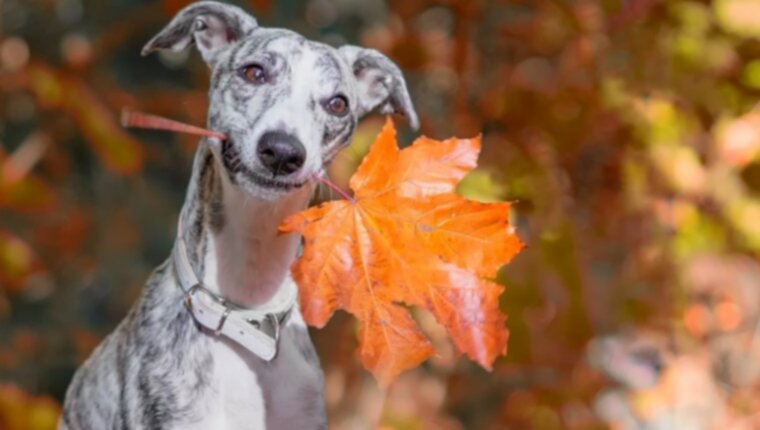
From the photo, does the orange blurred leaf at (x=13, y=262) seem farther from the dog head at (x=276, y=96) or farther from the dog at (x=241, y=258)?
the dog head at (x=276, y=96)

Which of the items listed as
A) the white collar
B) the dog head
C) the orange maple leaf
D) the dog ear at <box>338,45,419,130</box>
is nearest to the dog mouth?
the dog head

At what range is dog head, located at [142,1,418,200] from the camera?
2.48 metres

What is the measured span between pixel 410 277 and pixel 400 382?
454 cm

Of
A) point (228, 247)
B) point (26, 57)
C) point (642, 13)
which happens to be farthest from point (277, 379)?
point (26, 57)

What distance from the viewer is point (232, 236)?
9.10ft

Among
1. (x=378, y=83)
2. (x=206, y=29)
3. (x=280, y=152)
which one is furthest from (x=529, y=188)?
(x=280, y=152)

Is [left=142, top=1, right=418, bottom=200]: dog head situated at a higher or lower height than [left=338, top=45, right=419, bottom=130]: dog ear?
higher

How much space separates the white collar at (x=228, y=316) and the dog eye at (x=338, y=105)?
45 cm

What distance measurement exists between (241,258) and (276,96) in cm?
41

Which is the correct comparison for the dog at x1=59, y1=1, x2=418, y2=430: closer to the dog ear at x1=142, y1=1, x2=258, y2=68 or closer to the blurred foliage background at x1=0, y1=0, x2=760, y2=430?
the dog ear at x1=142, y1=1, x2=258, y2=68

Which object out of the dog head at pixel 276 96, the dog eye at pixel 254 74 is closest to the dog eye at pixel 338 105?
the dog head at pixel 276 96

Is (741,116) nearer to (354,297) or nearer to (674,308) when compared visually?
(674,308)

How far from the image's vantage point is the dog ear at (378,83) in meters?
2.84

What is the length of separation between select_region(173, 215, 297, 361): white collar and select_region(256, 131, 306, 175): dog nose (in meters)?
0.37
